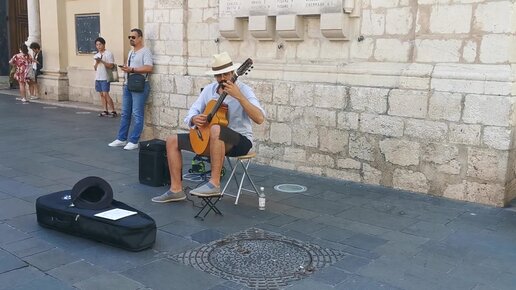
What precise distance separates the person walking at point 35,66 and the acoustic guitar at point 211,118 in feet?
39.2

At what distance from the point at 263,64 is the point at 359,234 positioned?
3411 mm

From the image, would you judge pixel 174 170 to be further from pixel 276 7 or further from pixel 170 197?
pixel 276 7

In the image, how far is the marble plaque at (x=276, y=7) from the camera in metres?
6.35

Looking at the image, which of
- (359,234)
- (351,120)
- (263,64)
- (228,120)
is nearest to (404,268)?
(359,234)

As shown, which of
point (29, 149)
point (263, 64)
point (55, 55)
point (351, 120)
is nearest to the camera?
point (351, 120)

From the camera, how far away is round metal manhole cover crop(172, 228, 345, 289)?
3.67 m

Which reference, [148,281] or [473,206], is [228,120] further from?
[473,206]

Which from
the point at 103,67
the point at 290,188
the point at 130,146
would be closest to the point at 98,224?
the point at 290,188

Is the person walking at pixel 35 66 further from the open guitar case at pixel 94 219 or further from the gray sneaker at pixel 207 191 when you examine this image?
the gray sneaker at pixel 207 191

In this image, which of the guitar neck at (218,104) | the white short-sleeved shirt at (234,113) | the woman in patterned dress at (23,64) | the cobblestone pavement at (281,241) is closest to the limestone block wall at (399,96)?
the cobblestone pavement at (281,241)

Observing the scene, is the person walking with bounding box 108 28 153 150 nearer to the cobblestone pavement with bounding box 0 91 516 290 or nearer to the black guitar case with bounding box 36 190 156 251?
the cobblestone pavement with bounding box 0 91 516 290

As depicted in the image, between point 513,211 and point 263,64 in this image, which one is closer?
point 513,211

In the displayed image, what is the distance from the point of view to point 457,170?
18.6 ft

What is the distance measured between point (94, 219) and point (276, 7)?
3.96m
